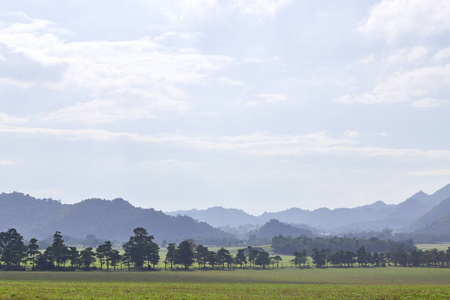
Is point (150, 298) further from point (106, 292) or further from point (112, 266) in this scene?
point (112, 266)

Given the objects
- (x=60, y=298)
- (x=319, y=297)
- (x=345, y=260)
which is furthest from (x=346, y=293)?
(x=345, y=260)

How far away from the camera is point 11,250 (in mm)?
132750

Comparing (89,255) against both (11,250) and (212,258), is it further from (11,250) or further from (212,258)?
(212,258)

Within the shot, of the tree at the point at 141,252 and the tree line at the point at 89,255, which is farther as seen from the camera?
the tree at the point at 141,252

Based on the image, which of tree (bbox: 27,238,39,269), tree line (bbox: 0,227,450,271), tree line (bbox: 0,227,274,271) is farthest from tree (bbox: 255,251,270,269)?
tree (bbox: 27,238,39,269)

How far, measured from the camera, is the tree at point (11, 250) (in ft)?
431

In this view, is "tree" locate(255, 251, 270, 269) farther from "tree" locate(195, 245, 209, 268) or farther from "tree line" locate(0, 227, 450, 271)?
"tree" locate(195, 245, 209, 268)

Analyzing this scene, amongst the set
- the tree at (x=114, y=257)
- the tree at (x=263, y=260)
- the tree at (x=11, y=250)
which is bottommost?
the tree at (x=263, y=260)

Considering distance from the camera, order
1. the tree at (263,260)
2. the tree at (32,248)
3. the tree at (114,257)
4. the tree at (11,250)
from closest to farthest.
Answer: the tree at (11,250)
the tree at (32,248)
the tree at (114,257)
the tree at (263,260)

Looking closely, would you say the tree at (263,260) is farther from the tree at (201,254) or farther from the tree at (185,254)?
the tree at (185,254)

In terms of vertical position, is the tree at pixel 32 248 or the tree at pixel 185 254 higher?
the tree at pixel 32 248

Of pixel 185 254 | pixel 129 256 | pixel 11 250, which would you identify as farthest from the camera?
pixel 185 254

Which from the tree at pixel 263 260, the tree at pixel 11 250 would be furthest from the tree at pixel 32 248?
the tree at pixel 263 260

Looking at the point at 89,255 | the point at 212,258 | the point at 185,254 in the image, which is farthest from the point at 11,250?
the point at 212,258
